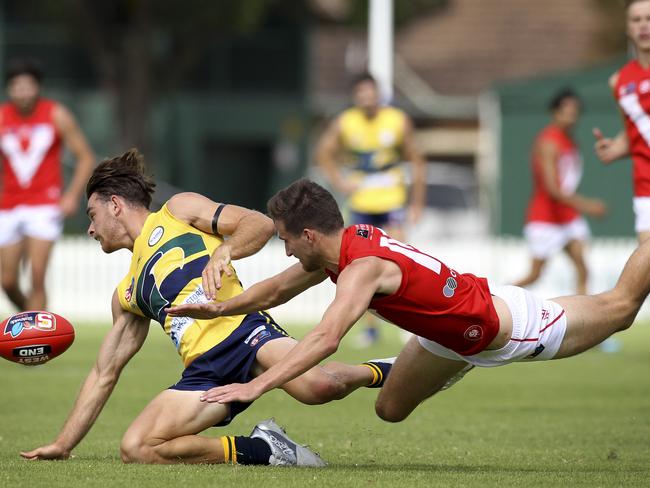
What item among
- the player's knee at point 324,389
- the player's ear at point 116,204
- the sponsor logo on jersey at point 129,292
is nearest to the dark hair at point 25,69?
the player's ear at point 116,204

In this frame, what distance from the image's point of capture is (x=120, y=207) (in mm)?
7852

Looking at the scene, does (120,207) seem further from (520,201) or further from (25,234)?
(520,201)

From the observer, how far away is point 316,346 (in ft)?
21.7

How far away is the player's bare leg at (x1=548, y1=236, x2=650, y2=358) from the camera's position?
7586 millimetres

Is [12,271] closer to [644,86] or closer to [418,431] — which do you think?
[418,431]

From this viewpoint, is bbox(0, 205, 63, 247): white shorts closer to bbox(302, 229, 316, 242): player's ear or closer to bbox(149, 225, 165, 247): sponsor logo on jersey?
bbox(149, 225, 165, 247): sponsor logo on jersey

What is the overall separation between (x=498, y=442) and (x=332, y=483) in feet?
7.21

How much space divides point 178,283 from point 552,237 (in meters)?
8.19

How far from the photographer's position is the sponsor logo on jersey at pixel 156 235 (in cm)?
773

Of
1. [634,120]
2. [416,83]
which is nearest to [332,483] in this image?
[634,120]

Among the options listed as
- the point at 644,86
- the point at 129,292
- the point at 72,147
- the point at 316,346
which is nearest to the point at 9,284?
the point at 72,147

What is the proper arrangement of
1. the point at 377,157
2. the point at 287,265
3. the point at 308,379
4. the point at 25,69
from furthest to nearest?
the point at 287,265 < the point at 377,157 < the point at 25,69 < the point at 308,379

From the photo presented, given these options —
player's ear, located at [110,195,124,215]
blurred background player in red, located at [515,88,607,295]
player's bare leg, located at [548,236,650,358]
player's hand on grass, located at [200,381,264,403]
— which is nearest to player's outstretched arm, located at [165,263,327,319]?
player's hand on grass, located at [200,381,264,403]

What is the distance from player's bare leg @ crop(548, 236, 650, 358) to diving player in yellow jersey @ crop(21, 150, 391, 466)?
1.08 metres
